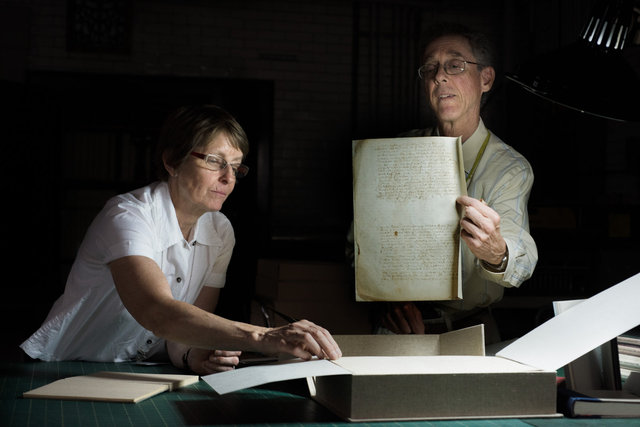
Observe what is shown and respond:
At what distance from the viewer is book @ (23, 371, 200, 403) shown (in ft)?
4.52

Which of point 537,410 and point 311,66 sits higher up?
point 311,66

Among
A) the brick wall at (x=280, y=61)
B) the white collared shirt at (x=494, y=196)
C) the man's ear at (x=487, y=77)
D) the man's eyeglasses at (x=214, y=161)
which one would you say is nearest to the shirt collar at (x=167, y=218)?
the man's eyeglasses at (x=214, y=161)

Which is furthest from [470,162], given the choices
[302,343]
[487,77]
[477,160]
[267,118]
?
[267,118]

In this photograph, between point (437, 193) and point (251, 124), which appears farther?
point (251, 124)

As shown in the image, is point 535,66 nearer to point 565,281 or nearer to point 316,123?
point 565,281

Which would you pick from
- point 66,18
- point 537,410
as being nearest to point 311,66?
point 66,18

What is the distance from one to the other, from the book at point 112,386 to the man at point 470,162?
2.29 feet

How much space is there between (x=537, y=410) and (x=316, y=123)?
4.97 meters

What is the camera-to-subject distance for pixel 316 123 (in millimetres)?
6121

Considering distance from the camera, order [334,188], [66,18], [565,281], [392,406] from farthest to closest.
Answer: [334,188], [66,18], [565,281], [392,406]

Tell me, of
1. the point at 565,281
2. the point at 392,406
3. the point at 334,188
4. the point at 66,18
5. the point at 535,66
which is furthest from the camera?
the point at 334,188

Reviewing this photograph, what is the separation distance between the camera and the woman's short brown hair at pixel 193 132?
1.96 m

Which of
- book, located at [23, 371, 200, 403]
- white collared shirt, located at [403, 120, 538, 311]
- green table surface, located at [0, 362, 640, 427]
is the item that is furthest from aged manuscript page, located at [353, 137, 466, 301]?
book, located at [23, 371, 200, 403]

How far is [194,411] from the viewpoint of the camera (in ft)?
4.30
